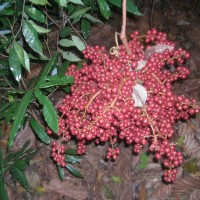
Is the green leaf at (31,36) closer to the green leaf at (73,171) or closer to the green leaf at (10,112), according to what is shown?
the green leaf at (10,112)

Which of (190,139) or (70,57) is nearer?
(70,57)

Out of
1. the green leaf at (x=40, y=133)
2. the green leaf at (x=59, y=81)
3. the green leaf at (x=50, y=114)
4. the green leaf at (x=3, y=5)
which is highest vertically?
the green leaf at (x=3, y=5)

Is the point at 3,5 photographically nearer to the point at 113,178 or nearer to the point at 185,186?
Answer: the point at 113,178

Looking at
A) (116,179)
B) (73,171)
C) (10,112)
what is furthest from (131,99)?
(116,179)

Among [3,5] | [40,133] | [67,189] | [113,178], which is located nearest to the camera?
[3,5]

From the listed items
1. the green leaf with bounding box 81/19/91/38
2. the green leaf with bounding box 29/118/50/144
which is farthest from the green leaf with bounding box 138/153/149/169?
the green leaf with bounding box 81/19/91/38

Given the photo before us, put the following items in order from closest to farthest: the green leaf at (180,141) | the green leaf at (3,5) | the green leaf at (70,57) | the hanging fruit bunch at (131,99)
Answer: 1. the hanging fruit bunch at (131,99)
2. the green leaf at (3,5)
3. the green leaf at (70,57)
4. the green leaf at (180,141)

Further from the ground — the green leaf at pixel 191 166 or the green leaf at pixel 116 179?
the green leaf at pixel 191 166

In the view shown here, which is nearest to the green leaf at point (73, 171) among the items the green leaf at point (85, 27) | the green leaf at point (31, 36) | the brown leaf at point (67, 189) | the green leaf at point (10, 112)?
the brown leaf at point (67, 189)

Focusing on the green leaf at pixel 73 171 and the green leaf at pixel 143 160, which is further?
the green leaf at pixel 143 160

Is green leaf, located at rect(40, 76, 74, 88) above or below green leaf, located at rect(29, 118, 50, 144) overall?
above

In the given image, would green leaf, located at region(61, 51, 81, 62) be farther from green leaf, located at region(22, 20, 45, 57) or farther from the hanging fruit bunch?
the hanging fruit bunch

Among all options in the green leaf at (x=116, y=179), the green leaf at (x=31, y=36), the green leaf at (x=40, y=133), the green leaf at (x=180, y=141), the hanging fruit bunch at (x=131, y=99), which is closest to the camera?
the hanging fruit bunch at (x=131, y=99)
